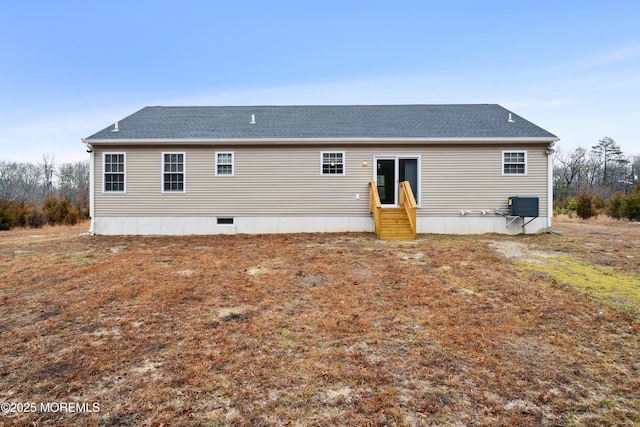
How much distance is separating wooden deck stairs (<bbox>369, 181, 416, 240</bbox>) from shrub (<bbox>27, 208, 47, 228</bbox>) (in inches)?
735

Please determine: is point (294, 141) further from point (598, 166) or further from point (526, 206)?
point (598, 166)

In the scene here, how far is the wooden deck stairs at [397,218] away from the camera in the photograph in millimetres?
9703

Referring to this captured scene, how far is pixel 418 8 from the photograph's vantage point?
48.8ft

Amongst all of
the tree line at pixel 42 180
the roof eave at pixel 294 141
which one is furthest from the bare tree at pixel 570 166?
the tree line at pixel 42 180

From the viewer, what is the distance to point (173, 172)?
1102 centimetres

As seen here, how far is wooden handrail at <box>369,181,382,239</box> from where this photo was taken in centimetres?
985

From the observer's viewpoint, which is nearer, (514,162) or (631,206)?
(514,162)

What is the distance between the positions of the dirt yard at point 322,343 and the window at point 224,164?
16.0 ft

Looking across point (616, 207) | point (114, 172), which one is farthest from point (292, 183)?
point (616, 207)

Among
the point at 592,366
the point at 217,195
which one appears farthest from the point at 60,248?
the point at 592,366

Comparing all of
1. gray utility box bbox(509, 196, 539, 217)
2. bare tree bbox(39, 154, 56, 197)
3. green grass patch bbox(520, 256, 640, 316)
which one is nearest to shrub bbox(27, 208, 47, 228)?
green grass patch bbox(520, 256, 640, 316)

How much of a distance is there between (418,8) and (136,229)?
1630cm

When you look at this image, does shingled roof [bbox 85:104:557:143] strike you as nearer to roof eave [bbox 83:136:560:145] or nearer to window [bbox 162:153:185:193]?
roof eave [bbox 83:136:560:145]

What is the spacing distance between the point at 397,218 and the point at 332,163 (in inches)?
122
